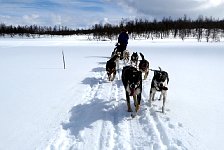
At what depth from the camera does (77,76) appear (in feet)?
44.0

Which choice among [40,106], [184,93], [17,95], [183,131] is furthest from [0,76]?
[183,131]

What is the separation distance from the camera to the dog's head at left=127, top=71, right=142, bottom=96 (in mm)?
6910

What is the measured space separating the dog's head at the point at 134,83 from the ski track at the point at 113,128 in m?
0.66

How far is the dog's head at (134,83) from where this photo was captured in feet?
22.7

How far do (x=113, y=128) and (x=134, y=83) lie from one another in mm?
1254

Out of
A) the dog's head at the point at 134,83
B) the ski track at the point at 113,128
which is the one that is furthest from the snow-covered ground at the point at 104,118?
the dog's head at the point at 134,83

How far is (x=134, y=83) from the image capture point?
→ 6.90 meters

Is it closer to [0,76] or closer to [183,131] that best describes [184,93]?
[183,131]

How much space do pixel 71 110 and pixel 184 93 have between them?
3960mm

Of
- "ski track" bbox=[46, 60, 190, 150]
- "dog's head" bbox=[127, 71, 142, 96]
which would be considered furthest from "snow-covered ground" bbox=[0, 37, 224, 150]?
"dog's head" bbox=[127, 71, 142, 96]

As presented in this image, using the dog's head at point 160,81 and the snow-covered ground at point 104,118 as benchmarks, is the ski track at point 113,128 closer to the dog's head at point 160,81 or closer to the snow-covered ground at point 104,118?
the snow-covered ground at point 104,118

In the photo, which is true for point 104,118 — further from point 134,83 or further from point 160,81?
point 160,81

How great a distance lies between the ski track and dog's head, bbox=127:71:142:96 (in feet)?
2.15

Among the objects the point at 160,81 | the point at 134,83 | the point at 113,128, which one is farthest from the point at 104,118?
the point at 160,81
